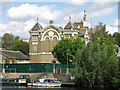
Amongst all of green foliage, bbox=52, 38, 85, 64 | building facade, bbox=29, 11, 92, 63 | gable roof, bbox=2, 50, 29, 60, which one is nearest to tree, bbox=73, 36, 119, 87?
green foliage, bbox=52, 38, 85, 64

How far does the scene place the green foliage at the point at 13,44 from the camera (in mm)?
84062

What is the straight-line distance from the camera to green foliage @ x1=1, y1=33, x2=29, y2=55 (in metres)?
84.1

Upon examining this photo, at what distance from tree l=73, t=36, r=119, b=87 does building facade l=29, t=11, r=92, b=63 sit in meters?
29.4

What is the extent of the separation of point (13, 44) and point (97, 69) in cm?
5703

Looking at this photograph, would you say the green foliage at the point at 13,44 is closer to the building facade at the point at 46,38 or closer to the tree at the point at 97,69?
the building facade at the point at 46,38

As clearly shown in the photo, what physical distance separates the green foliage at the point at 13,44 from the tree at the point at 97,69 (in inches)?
1852

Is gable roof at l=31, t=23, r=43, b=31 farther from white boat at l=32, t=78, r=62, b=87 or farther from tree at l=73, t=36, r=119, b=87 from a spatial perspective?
tree at l=73, t=36, r=119, b=87

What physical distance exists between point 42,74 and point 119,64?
17983 mm

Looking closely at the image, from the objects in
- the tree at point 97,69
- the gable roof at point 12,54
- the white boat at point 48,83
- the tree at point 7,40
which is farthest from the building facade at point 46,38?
the tree at point 97,69

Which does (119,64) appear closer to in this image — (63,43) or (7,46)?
(63,43)

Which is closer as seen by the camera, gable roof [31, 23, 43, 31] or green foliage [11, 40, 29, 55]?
gable roof [31, 23, 43, 31]

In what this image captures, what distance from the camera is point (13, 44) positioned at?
295 feet

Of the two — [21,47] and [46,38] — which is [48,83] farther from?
[21,47]

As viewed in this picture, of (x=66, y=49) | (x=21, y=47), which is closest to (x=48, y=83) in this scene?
(x=66, y=49)
